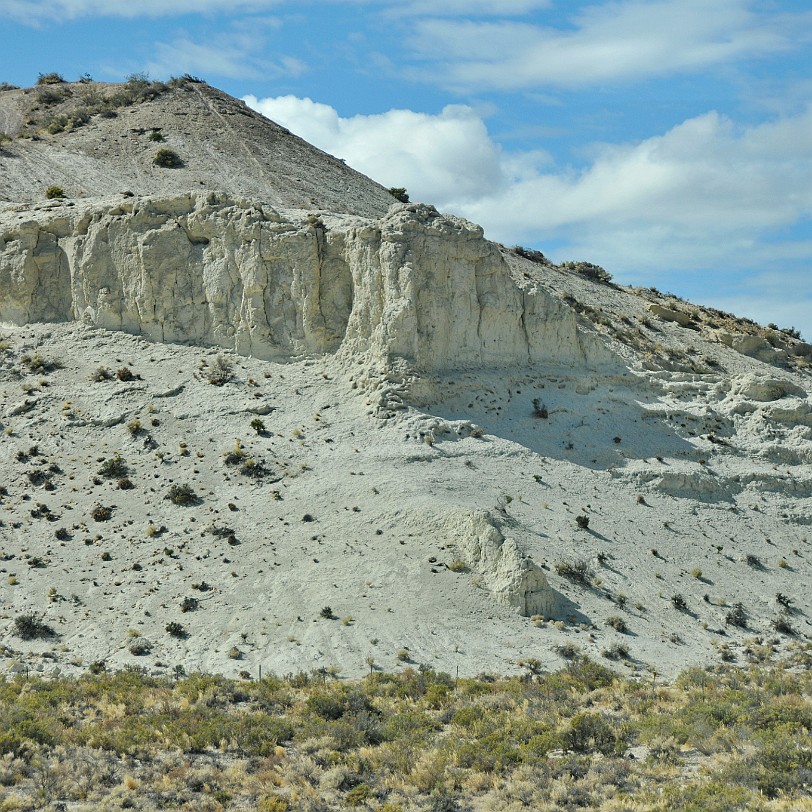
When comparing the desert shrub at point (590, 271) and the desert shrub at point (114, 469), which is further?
the desert shrub at point (590, 271)

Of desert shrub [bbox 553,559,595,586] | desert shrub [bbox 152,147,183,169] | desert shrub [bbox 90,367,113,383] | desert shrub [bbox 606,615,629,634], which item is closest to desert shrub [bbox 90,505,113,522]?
desert shrub [bbox 90,367,113,383]

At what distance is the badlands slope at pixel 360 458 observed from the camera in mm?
28859

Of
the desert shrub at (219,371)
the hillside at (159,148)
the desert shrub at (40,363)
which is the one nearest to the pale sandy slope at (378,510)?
the desert shrub at (219,371)

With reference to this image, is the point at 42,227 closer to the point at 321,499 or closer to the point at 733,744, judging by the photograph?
the point at 321,499

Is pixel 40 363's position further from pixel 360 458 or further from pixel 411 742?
pixel 411 742

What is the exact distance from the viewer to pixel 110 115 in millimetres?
68312

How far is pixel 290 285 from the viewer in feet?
132

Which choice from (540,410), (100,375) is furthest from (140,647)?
(540,410)

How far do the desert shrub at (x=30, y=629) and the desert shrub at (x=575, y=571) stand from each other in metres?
14.5

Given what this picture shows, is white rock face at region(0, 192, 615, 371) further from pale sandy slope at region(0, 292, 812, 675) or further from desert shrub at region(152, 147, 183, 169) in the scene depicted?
desert shrub at region(152, 147, 183, 169)

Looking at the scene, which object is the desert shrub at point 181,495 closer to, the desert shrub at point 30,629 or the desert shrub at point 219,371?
the desert shrub at point 219,371

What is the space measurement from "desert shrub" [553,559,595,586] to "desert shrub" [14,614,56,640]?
14.5 metres

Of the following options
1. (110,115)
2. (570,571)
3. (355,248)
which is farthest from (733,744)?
(110,115)

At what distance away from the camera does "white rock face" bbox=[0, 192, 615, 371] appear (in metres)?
38.6
